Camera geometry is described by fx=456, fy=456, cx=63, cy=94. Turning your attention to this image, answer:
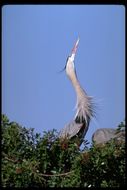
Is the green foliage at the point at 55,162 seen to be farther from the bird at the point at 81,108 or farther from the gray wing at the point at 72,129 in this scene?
the bird at the point at 81,108

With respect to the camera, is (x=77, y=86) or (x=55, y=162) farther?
(x=77, y=86)

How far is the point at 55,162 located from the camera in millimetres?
3305

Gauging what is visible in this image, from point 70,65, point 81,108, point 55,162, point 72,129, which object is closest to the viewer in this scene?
point 55,162

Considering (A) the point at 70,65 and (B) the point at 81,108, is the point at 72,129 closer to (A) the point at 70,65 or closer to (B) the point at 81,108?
(B) the point at 81,108

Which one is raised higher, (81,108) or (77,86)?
(77,86)

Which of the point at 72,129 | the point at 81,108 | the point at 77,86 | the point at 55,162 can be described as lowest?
the point at 55,162

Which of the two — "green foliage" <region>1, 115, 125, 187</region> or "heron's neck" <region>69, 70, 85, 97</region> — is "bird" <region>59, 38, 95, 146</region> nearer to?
"heron's neck" <region>69, 70, 85, 97</region>

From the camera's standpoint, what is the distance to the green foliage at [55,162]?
3043 millimetres

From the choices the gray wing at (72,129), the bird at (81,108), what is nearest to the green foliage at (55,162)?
the gray wing at (72,129)

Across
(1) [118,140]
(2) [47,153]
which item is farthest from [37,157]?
(1) [118,140]

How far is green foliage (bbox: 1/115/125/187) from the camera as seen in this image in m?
3.04

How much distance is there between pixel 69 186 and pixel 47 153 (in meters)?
0.33

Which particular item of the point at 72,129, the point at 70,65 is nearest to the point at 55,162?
the point at 72,129

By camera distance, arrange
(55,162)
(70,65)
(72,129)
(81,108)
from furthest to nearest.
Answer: (70,65), (81,108), (72,129), (55,162)
